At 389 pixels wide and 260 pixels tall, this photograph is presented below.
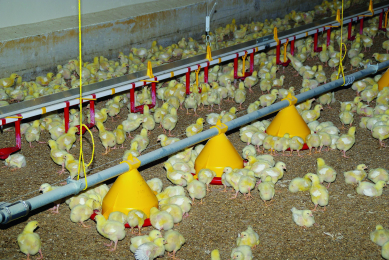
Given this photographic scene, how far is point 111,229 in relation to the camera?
4.56 meters

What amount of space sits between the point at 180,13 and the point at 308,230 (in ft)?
22.4

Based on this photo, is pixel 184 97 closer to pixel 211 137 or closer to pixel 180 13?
pixel 211 137

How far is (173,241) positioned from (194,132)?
7.60 feet

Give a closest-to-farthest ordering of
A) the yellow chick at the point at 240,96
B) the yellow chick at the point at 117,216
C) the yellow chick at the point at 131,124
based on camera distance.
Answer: the yellow chick at the point at 117,216
the yellow chick at the point at 131,124
the yellow chick at the point at 240,96

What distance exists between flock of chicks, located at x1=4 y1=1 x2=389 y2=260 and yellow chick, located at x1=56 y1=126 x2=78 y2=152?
0.04ft

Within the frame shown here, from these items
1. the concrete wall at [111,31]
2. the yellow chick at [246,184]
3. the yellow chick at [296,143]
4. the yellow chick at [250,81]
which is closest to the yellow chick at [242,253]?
the yellow chick at [246,184]

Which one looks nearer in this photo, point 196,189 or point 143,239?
point 143,239

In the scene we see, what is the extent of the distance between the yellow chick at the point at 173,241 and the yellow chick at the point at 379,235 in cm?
178

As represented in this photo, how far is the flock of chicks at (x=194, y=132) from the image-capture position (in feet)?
15.7

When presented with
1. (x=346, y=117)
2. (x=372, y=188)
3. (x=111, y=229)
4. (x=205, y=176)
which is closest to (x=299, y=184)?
(x=372, y=188)

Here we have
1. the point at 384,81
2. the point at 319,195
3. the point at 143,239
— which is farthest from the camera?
the point at 384,81

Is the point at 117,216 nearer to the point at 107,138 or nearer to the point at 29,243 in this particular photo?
the point at 29,243

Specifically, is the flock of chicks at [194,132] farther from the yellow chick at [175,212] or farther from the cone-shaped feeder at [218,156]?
the cone-shaped feeder at [218,156]

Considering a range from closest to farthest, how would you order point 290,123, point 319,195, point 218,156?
point 319,195 < point 218,156 < point 290,123
